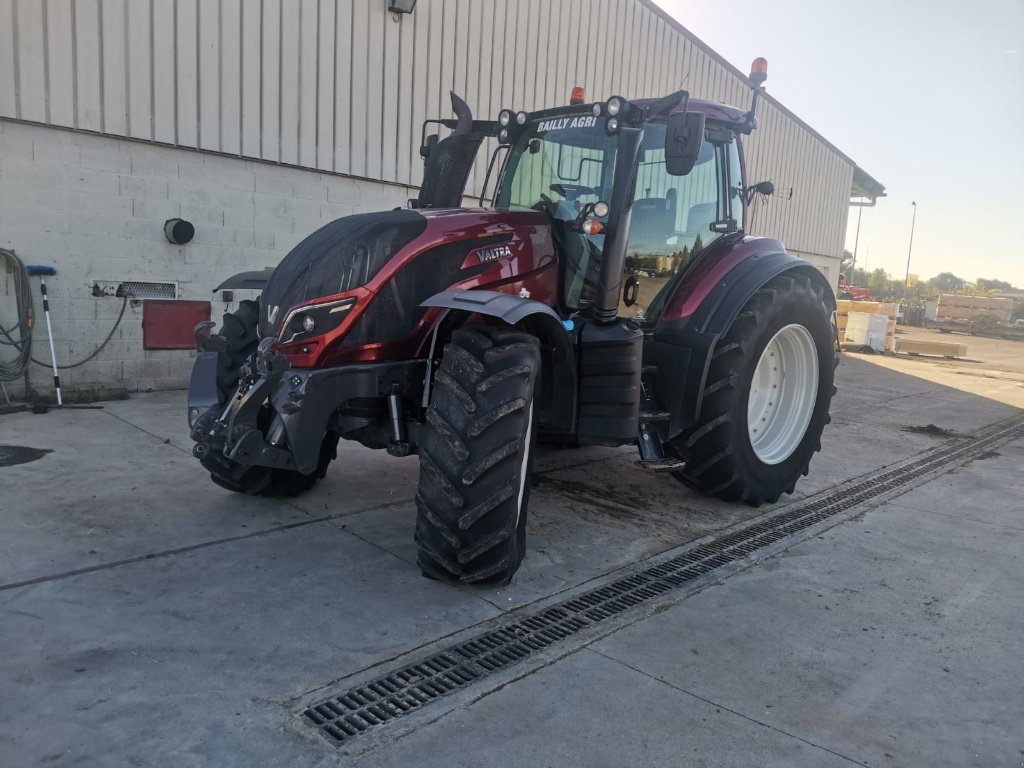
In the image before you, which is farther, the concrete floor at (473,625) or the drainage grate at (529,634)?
the drainage grate at (529,634)

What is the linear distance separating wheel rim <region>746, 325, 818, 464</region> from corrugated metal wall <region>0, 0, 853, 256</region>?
3410mm

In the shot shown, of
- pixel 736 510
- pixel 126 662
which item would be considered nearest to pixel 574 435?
pixel 736 510

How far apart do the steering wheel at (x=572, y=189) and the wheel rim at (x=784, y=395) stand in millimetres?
1813

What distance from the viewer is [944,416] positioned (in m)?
9.26

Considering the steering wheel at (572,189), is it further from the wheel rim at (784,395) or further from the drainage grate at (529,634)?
the drainage grate at (529,634)

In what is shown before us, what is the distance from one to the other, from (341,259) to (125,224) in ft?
15.8

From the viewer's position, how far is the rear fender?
10.6 feet

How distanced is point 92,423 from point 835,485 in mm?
5852

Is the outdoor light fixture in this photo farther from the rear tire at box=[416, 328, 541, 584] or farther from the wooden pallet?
the wooden pallet

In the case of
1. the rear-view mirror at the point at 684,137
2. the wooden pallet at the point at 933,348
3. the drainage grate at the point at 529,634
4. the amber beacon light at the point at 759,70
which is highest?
the amber beacon light at the point at 759,70

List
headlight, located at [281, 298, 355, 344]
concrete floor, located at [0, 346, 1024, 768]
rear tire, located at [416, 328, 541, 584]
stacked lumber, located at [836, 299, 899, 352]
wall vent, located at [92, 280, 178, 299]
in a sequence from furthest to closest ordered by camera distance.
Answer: stacked lumber, located at [836, 299, 899, 352] → wall vent, located at [92, 280, 178, 299] → headlight, located at [281, 298, 355, 344] → rear tire, located at [416, 328, 541, 584] → concrete floor, located at [0, 346, 1024, 768]

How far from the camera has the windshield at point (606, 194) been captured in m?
4.30

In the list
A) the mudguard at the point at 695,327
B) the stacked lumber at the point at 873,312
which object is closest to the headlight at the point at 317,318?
the mudguard at the point at 695,327

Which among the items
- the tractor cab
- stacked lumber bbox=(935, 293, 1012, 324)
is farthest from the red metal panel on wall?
stacked lumber bbox=(935, 293, 1012, 324)
